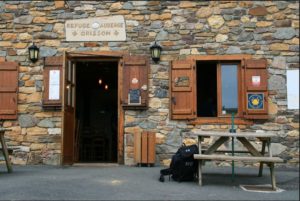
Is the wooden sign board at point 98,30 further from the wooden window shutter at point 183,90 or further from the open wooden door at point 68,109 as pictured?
the wooden window shutter at point 183,90

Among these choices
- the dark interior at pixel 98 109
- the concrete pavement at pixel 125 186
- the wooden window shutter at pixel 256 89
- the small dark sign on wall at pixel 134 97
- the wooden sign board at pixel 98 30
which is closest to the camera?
the concrete pavement at pixel 125 186

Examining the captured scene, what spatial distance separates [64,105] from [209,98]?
8.93 ft


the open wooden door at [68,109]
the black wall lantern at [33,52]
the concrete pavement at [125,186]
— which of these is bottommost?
→ the concrete pavement at [125,186]

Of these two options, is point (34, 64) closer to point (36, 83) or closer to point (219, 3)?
Answer: point (36, 83)

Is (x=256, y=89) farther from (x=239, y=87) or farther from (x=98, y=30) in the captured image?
(x=98, y=30)

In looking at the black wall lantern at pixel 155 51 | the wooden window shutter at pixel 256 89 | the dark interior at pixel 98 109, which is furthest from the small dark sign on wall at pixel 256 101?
the dark interior at pixel 98 109

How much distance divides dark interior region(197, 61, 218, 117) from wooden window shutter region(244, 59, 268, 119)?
2.03 ft


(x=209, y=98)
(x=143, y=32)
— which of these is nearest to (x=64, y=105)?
(x=143, y=32)

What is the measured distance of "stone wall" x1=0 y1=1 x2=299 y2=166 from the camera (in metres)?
7.90

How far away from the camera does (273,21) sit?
26.5 ft

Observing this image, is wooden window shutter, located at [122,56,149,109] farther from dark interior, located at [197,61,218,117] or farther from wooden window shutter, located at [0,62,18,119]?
wooden window shutter, located at [0,62,18,119]

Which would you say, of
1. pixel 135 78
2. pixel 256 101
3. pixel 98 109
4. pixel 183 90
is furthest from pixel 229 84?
pixel 98 109

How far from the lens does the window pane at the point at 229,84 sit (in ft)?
26.5

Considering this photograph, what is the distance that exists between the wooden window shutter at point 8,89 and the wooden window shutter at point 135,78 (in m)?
2.03
